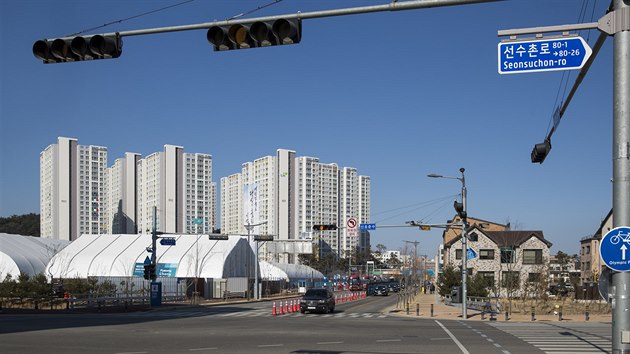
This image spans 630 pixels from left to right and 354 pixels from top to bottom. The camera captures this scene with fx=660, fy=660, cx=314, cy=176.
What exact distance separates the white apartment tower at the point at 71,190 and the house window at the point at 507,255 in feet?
219

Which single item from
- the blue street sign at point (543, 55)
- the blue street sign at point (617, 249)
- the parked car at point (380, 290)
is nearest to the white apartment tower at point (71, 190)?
the parked car at point (380, 290)

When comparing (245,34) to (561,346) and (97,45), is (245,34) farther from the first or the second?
(561,346)

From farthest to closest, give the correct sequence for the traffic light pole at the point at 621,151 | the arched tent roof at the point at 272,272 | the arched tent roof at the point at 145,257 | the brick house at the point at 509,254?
the arched tent roof at the point at 272,272 < the brick house at the point at 509,254 < the arched tent roof at the point at 145,257 < the traffic light pole at the point at 621,151

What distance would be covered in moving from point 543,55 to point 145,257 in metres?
67.3

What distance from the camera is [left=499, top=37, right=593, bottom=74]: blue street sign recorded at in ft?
33.0

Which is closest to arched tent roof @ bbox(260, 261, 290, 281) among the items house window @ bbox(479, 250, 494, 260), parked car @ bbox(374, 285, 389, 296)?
parked car @ bbox(374, 285, 389, 296)

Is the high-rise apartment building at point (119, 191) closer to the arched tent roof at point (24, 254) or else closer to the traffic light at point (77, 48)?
the arched tent roof at point (24, 254)

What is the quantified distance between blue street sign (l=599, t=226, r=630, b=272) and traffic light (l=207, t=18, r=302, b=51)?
5.59 metres

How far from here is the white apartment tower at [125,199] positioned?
112 m

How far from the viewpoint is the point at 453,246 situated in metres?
84.9

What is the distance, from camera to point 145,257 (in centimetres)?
7281

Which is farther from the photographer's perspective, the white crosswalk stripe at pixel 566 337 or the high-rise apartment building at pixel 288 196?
the high-rise apartment building at pixel 288 196

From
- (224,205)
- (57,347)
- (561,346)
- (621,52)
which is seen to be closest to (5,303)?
(57,347)

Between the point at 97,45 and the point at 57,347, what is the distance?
1317 centimetres
